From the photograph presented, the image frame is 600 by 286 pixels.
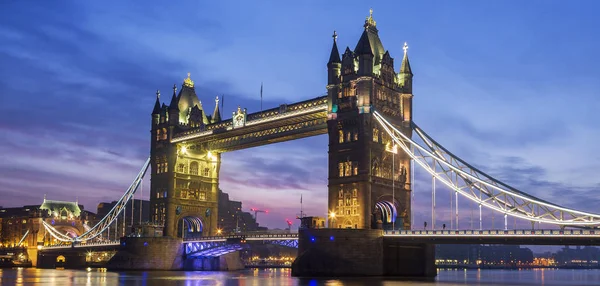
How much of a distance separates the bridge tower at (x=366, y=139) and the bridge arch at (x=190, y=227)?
40.9 metres

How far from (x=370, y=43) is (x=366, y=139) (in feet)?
44.1

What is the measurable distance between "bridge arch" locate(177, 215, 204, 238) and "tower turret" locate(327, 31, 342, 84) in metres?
43.4

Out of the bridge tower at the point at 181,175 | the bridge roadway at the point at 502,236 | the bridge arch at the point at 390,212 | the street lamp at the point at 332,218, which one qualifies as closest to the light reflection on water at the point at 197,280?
the bridge roadway at the point at 502,236

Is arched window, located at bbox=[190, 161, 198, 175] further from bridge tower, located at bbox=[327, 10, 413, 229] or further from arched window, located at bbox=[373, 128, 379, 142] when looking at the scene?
arched window, located at bbox=[373, 128, 379, 142]

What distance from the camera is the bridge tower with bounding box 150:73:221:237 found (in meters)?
127

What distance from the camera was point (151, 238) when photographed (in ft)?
396

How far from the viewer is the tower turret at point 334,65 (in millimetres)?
98625

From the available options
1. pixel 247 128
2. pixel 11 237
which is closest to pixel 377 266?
pixel 247 128

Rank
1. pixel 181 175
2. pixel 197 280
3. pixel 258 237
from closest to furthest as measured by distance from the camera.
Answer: pixel 197 280 → pixel 258 237 → pixel 181 175

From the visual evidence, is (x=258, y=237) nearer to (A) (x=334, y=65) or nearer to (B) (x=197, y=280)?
(B) (x=197, y=280)

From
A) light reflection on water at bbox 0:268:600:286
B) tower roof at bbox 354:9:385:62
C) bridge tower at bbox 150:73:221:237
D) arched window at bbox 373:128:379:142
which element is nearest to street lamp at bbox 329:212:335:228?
light reflection on water at bbox 0:268:600:286

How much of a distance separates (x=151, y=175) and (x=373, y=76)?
53559mm

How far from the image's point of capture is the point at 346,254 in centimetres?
8688

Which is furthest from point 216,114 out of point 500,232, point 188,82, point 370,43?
point 500,232
